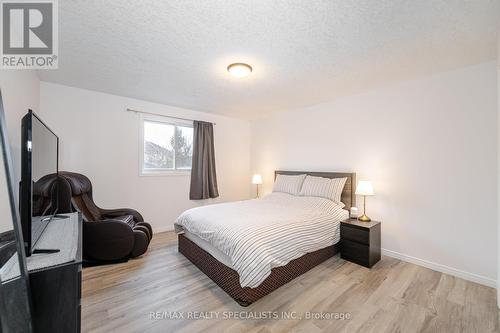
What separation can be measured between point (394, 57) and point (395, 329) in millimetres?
2546

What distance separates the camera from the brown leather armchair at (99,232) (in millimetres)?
2412

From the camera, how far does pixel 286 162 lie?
4391 millimetres

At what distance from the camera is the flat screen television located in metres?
1.15

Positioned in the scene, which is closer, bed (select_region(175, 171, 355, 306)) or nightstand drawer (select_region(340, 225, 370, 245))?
bed (select_region(175, 171, 355, 306))

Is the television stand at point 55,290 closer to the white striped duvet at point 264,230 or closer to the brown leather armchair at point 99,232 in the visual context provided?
the white striped duvet at point 264,230

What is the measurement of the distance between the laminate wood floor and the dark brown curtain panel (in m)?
1.90

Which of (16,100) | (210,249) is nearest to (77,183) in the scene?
(16,100)

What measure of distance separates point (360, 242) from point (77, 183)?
376cm

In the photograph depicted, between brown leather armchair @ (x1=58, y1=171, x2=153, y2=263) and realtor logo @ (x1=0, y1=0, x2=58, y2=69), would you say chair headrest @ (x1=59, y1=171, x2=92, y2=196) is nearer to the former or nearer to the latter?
brown leather armchair @ (x1=58, y1=171, x2=153, y2=263)

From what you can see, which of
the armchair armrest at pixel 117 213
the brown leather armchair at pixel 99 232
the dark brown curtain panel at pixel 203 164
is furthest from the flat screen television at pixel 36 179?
the dark brown curtain panel at pixel 203 164

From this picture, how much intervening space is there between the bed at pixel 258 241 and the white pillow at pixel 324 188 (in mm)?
158

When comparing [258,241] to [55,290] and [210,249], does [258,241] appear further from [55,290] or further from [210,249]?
[55,290]

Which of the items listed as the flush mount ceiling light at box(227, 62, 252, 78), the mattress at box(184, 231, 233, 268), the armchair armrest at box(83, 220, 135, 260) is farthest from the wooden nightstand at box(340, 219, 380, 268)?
the armchair armrest at box(83, 220, 135, 260)

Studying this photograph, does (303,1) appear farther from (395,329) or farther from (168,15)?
(395,329)
